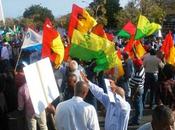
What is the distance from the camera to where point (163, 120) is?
4.21 meters

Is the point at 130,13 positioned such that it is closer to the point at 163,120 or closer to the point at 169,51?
the point at 169,51

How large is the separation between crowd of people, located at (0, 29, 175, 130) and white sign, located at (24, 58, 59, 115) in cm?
22

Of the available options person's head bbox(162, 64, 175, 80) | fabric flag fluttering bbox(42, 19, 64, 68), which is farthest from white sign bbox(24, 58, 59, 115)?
fabric flag fluttering bbox(42, 19, 64, 68)

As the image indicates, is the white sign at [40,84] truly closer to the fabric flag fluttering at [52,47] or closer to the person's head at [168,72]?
the person's head at [168,72]

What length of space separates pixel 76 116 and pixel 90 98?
5.31 m

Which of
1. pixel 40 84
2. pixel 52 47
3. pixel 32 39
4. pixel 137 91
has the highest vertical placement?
pixel 32 39

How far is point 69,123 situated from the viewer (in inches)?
235

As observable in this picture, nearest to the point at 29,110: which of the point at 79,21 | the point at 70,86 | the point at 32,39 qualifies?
the point at 70,86

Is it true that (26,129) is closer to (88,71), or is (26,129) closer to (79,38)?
(79,38)

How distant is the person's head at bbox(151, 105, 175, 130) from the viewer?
4.20 meters

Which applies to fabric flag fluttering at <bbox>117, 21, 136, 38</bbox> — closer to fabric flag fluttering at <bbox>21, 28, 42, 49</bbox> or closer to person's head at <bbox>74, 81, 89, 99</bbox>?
fabric flag fluttering at <bbox>21, 28, 42, 49</bbox>

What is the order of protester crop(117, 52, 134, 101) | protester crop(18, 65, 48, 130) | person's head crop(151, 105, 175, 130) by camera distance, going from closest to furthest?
1. person's head crop(151, 105, 175, 130)
2. protester crop(18, 65, 48, 130)
3. protester crop(117, 52, 134, 101)

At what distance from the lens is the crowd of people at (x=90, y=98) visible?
597cm

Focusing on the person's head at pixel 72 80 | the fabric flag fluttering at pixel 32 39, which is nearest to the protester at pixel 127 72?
the fabric flag fluttering at pixel 32 39
